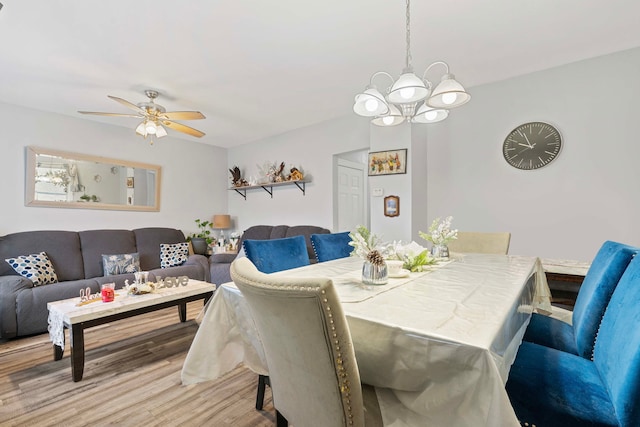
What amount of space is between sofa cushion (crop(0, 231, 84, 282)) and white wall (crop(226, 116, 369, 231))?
245 cm

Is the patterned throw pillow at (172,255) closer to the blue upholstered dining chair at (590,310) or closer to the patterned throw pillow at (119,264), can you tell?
the patterned throw pillow at (119,264)

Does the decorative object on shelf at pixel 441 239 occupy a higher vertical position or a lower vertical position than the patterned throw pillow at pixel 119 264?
higher

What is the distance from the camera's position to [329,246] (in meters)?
2.45

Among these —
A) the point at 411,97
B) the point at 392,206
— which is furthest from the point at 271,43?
the point at 392,206

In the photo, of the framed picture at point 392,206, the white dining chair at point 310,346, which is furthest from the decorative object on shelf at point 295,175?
the white dining chair at point 310,346

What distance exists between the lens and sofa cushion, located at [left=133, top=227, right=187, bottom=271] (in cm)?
406

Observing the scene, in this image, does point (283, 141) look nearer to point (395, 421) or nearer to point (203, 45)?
point (203, 45)

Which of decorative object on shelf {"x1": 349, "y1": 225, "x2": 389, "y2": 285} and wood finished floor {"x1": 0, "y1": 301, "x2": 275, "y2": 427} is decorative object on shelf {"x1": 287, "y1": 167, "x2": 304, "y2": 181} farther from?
decorative object on shelf {"x1": 349, "y1": 225, "x2": 389, "y2": 285}

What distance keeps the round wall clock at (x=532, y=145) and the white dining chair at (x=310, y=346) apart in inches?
117

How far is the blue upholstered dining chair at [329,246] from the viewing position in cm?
238

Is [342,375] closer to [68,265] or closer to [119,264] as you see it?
[119,264]

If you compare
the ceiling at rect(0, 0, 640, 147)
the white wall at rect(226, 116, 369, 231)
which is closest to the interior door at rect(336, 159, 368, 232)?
the white wall at rect(226, 116, 369, 231)

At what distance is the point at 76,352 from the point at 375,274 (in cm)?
210

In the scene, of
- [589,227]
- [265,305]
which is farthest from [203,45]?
[589,227]
